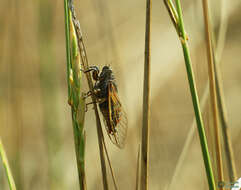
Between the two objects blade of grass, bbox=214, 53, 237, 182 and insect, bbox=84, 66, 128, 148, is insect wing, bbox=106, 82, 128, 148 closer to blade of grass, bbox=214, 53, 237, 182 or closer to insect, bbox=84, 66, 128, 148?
insect, bbox=84, 66, 128, 148

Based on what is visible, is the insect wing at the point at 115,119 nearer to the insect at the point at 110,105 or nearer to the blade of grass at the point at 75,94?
the insect at the point at 110,105

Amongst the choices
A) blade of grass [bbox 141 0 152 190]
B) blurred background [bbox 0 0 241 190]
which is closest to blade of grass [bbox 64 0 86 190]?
blade of grass [bbox 141 0 152 190]

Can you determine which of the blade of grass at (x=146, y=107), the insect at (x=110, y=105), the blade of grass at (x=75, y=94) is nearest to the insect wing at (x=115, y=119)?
the insect at (x=110, y=105)

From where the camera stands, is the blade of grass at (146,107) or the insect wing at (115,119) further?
the insect wing at (115,119)

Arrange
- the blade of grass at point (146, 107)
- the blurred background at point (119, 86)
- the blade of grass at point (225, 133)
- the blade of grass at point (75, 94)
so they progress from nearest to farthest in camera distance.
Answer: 1. the blade of grass at point (75, 94)
2. the blade of grass at point (146, 107)
3. the blade of grass at point (225, 133)
4. the blurred background at point (119, 86)

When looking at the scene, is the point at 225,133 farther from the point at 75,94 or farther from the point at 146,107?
the point at 75,94
